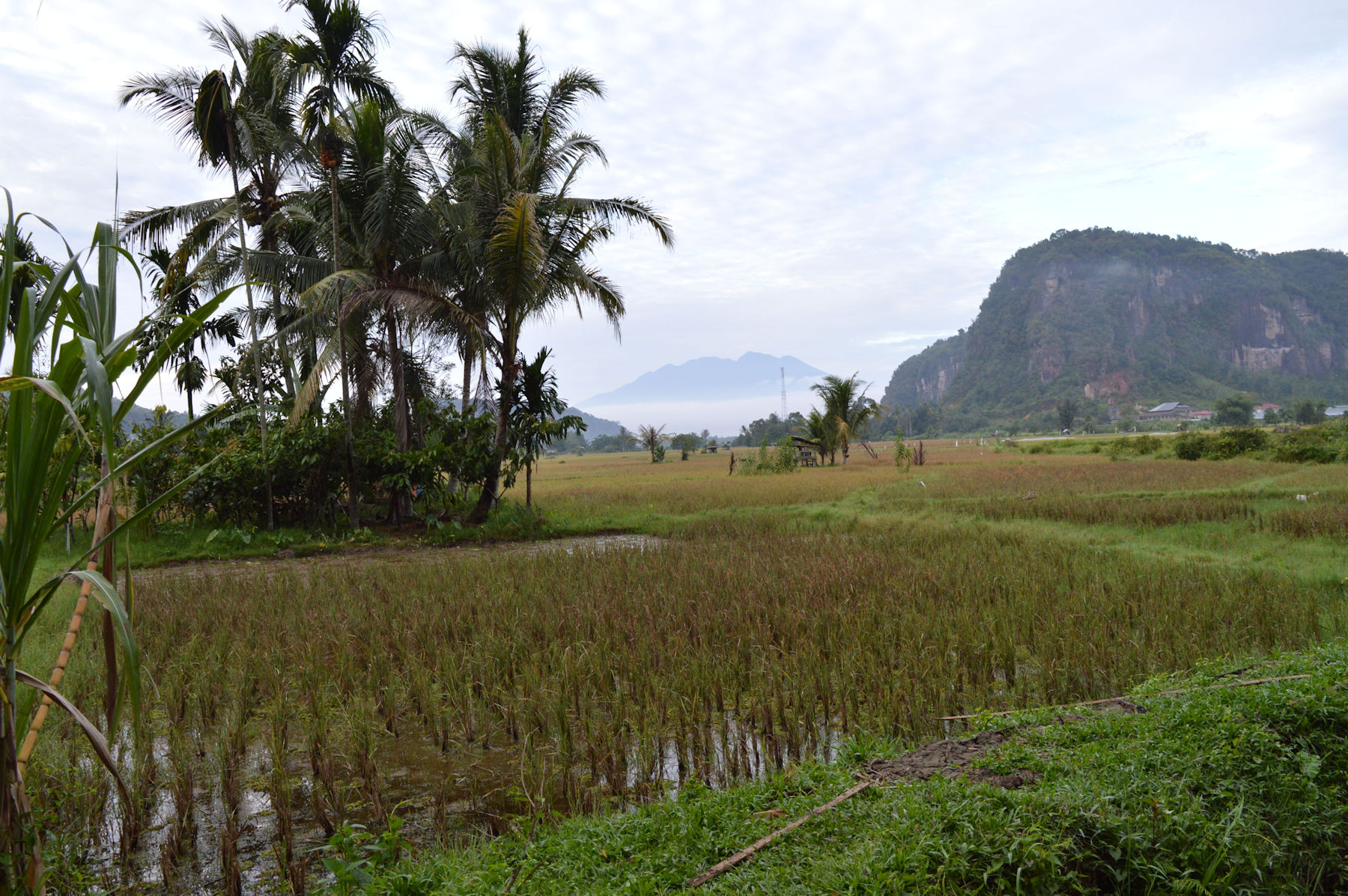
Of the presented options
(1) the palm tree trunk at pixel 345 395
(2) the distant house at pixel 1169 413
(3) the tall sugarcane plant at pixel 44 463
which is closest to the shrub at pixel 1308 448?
(1) the palm tree trunk at pixel 345 395

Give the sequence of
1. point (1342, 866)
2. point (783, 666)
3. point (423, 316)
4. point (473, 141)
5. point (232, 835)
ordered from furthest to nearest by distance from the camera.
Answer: point (473, 141) → point (423, 316) → point (783, 666) → point (232, 835) → point (1342, 866)

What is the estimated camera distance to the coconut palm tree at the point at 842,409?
32062mm

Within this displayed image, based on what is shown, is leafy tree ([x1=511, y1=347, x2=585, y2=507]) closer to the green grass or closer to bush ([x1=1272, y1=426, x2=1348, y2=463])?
the green grass

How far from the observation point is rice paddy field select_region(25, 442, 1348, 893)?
3.29 meters

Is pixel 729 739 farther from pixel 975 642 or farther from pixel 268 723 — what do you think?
pixel 268 723

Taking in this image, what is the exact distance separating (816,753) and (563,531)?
983 cm

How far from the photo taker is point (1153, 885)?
2.45 meters

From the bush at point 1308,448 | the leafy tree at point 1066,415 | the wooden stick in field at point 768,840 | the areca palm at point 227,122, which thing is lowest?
the wooden stick in field at point 768,840

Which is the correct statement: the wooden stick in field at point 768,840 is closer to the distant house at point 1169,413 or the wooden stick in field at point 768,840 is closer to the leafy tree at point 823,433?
the leafy tree at point 823,433

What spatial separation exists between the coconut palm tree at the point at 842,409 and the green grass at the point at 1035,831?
1141 inches

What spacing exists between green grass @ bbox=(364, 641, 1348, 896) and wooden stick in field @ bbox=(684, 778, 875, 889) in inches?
1.2

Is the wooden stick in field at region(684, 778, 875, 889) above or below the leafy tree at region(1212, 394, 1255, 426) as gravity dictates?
below

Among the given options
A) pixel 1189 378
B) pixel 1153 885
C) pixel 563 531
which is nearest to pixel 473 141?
pixel 563 531

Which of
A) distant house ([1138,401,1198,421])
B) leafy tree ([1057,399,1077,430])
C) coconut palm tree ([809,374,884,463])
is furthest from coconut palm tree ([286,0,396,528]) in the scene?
distant house ([1138,401,1198,421])
